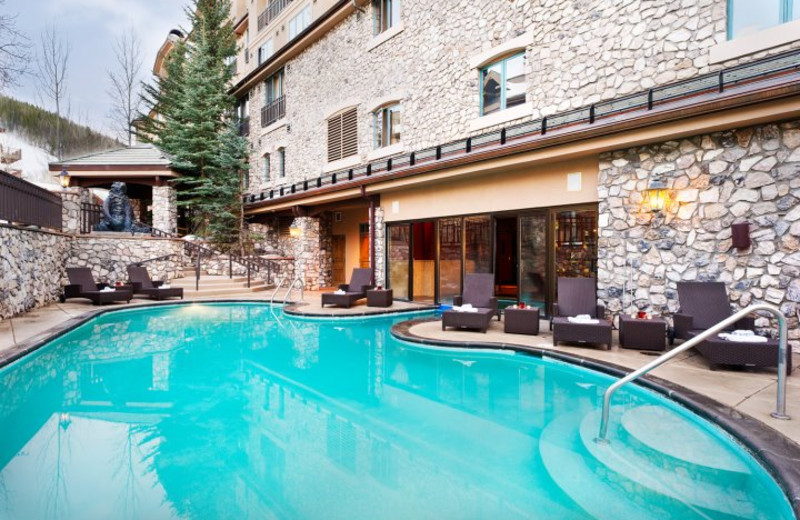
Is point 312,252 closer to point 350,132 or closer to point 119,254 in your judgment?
point 350,132

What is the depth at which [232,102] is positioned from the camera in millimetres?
20312

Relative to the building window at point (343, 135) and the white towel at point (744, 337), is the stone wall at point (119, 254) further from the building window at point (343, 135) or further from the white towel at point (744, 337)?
Result: the white towel at point (744, 337)

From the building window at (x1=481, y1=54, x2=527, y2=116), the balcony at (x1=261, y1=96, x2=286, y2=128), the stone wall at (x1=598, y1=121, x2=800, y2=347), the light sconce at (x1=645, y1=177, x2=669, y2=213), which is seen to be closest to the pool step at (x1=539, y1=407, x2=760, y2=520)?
the stone wall at (x1=598, y1=121, x2=800, y2=347)

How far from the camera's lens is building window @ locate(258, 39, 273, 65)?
20109mm

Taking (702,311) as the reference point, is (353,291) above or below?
below

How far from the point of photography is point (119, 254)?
46.6 feet

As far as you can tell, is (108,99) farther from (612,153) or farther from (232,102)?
(612,153)

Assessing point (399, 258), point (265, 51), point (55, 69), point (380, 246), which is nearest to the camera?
point (399, 258)

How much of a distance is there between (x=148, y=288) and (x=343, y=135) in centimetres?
775

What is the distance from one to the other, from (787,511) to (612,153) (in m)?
6.02

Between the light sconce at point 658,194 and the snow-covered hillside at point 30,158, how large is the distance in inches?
1062

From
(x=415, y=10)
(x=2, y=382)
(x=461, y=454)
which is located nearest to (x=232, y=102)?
(x=415, y=10)

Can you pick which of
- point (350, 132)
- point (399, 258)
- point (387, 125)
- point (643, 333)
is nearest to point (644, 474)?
point (643, 333)

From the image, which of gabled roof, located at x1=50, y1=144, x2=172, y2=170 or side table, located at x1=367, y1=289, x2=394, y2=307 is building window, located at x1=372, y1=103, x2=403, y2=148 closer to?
side table, located at x1=367, y1=289, x2=394, y2=307
